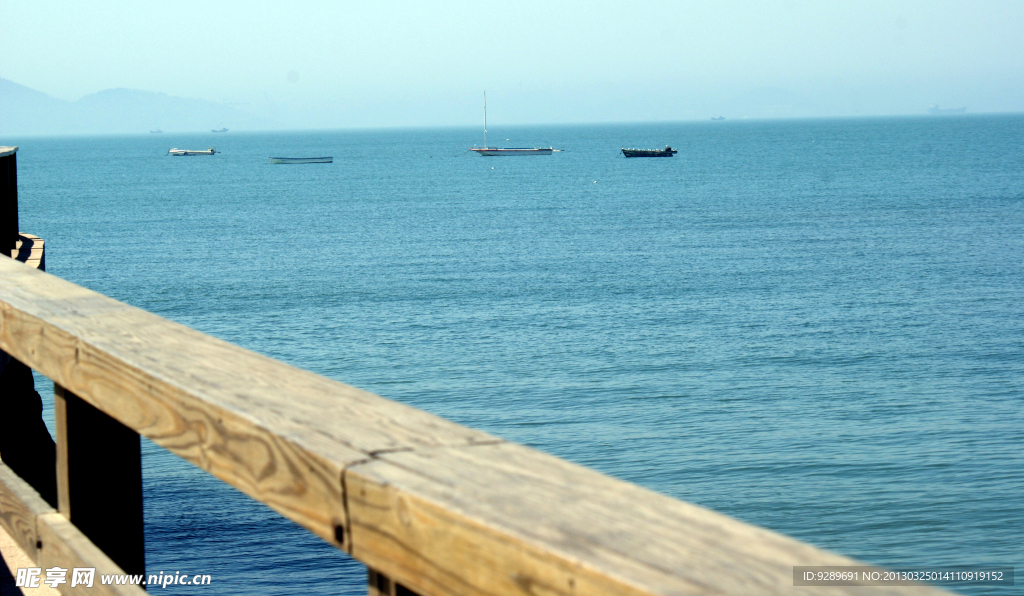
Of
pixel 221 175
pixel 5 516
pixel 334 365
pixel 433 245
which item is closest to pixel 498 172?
pixel 221 175

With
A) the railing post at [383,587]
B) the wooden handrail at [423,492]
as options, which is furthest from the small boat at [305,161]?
the railing post at [383,587]

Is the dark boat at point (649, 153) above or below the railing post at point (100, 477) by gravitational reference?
above

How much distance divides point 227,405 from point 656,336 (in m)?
31.4

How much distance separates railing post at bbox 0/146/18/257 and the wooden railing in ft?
16.9

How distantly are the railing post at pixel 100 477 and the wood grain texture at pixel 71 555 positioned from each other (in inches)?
1.2

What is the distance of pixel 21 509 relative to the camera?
1861 millimetres

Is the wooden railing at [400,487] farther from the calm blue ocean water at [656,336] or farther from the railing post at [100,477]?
the calm blue ocean water at [656,336]

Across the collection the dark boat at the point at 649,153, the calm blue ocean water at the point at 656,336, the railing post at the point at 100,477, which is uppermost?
the dark boat at the point at 649,153

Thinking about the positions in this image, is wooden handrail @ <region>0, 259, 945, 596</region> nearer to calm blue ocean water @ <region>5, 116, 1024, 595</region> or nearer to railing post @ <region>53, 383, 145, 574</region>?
railing post @ <region>53, 383, 145, 574</region>

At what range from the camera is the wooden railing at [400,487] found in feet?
2.51

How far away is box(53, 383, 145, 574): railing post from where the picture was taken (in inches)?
66.2

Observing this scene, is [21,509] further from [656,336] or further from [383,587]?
[656,336]

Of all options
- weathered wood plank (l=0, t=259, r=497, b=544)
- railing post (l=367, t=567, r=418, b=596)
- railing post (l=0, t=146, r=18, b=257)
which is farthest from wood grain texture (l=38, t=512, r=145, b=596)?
railing post (l=0, t=146, r=18, b=257)

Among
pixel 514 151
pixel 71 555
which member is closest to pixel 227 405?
pixel 71 555
